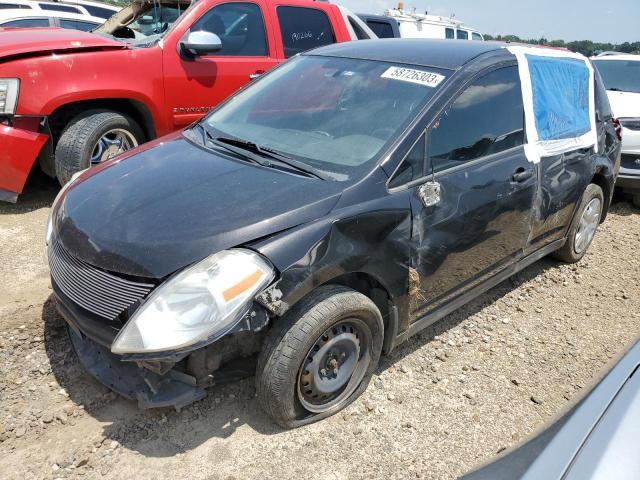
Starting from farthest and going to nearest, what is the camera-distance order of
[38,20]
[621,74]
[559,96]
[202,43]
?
[38,20]
[621,74]
[202,43]
[559,96]

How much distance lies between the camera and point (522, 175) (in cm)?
322

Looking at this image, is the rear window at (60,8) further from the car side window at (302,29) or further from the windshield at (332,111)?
the windshield at (332,111)

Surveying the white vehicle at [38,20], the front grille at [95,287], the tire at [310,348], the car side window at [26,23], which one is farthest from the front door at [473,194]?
the car side window at [26,23]

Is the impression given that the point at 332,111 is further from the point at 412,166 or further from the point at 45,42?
the point at 45,42

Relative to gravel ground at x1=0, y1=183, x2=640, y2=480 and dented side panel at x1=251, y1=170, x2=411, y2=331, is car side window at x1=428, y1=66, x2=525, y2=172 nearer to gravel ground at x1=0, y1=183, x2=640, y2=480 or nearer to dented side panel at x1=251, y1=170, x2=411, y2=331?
dented side panel at x1=251, y1=170, x2=411, y2=331

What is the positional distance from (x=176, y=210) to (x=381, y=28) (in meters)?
9.73

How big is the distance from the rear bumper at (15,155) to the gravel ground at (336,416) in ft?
2.67

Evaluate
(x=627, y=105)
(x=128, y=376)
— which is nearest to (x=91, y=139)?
(x=128, y=376)

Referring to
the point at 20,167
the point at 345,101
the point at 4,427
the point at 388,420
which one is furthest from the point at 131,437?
the point at 20,167

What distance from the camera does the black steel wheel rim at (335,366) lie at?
241 centimetres

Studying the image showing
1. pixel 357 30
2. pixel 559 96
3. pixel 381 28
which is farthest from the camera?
pixel 381 28

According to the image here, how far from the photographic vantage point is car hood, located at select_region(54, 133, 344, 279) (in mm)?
2143

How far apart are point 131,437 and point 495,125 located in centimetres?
255

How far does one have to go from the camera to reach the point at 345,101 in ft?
9.82
